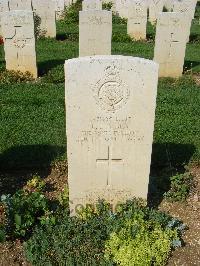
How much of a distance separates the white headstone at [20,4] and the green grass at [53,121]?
185 inches

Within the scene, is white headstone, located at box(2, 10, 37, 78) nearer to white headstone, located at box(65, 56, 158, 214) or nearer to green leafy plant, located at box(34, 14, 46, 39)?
green leafy plant, located at box(34, 14, 46, 39)

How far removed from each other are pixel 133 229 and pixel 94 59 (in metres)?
1.90

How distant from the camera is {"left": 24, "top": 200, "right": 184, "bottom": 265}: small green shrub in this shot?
4.20 meters

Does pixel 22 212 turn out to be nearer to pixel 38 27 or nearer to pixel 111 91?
pixel 111 91

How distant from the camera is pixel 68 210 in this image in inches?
199

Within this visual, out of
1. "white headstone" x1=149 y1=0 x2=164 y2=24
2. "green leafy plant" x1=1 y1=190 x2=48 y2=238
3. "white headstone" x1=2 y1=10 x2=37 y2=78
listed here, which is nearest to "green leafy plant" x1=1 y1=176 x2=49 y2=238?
"green leafy plant" x1=1 y1=190 x2=48 y2=238

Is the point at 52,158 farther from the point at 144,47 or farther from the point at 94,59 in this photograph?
the point at 144,47

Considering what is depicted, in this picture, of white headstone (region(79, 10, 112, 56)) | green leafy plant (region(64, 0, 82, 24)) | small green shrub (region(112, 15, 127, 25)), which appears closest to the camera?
white headstone (region(79, 10, 112, 56))

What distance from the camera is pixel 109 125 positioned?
4.56 meters

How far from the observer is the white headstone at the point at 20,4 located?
16219 mm

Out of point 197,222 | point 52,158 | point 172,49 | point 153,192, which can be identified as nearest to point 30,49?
point 172,49

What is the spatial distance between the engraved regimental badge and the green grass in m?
2.22

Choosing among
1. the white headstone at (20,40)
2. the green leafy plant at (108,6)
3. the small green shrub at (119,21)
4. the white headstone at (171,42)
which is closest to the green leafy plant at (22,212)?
the white headstone at (20,40)

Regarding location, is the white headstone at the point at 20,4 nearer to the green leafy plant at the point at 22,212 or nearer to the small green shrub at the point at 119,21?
the small green shrub at the point at 119,21
